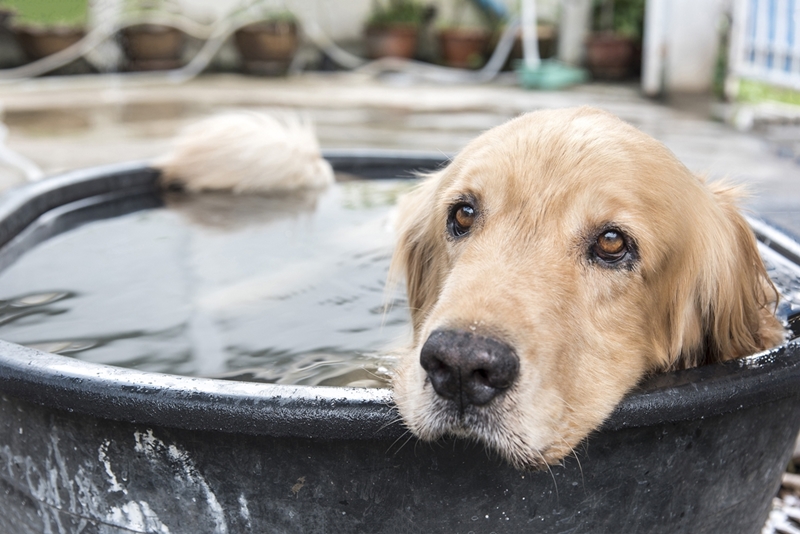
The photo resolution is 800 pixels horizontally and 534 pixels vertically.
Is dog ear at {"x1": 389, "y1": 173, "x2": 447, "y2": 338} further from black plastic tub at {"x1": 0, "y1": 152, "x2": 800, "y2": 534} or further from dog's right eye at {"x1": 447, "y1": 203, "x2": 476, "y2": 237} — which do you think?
black plastic tub at {"x1": 0, "y1": 152, "x2": 800, "y2": 534}

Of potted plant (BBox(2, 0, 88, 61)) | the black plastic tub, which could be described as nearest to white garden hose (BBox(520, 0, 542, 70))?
potted plant (BBox(2, 0, 88, 61))

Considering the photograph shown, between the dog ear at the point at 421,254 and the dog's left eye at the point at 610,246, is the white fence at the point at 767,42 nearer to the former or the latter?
the dog ear at the point at 421,254

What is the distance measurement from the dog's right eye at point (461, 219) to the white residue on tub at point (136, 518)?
3.54ft

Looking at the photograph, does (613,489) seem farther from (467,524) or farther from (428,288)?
(428,288)

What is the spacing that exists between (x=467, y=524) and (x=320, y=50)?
1510 cm

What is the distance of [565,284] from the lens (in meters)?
2.03

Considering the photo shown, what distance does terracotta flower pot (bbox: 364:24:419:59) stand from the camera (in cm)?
1568

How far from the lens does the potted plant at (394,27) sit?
1573cm

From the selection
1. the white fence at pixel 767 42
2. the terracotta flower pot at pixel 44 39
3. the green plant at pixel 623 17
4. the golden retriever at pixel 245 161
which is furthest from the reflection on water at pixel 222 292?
the green plant at pixel 623 17

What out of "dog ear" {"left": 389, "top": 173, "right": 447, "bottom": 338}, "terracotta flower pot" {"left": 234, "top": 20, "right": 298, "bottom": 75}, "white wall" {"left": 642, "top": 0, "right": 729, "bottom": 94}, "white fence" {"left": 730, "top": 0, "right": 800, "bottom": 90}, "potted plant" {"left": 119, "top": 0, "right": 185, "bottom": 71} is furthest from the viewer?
"terracotta flower pot" {"left": 234, "top": 20, "right": 298, "bottom": 75}

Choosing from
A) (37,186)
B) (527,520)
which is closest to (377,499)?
(527,520)

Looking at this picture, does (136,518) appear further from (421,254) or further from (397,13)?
(397,13)

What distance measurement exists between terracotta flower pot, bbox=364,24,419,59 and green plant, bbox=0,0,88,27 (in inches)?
208

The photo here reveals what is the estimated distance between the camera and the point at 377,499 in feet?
5.95
